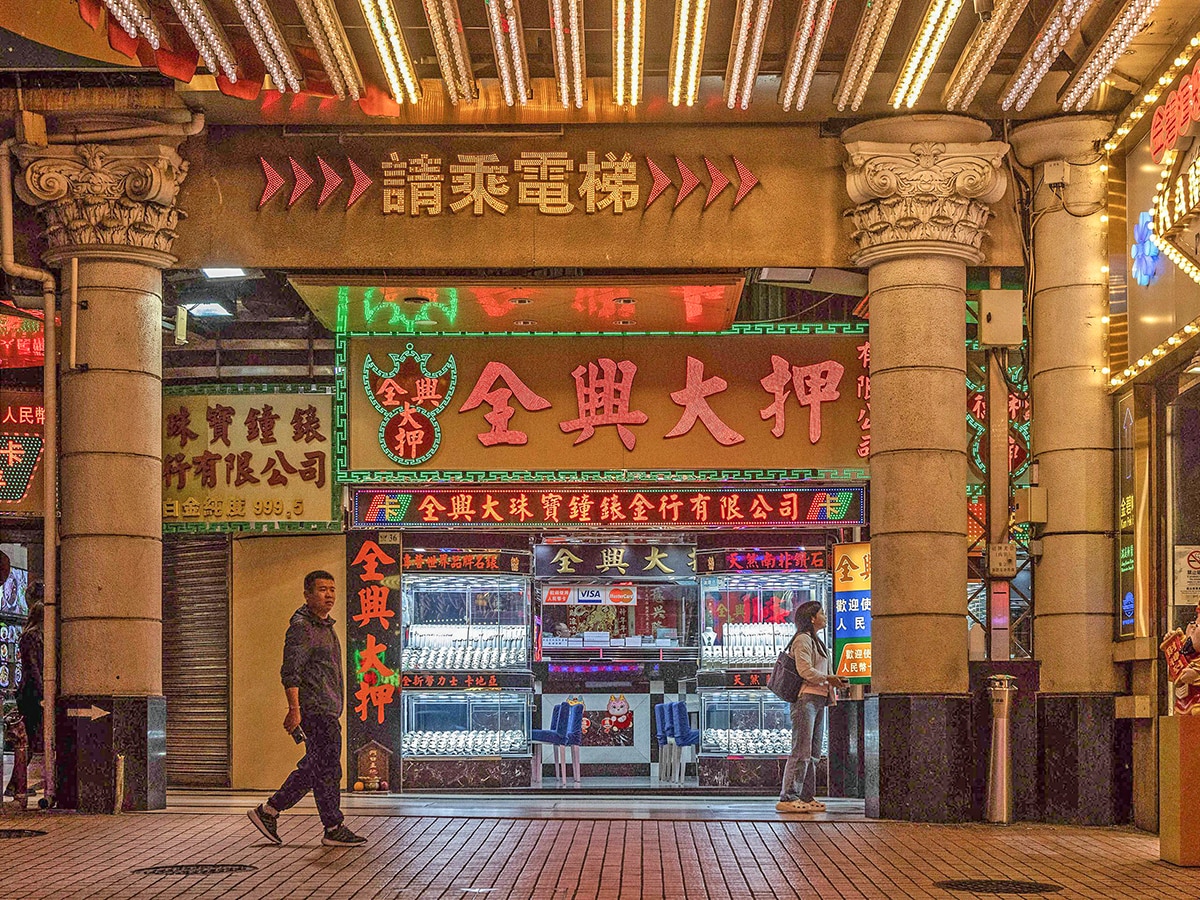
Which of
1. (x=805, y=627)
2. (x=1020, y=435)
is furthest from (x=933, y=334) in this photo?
(x=805, y=627)

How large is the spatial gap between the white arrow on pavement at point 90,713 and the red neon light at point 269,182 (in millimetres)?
4279

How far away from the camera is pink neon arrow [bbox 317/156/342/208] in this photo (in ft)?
45.4

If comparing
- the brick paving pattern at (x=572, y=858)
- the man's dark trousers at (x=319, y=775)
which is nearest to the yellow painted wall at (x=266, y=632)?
the brick paving pattern at (x=572, y=858)

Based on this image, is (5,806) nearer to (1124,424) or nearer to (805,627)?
(805,627)

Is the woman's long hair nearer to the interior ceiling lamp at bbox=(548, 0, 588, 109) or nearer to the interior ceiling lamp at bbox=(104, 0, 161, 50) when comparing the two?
the interior ceiling lamp at bbox=(548, 0, 588, 109)

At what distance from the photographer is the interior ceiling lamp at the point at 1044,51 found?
35.5 ft

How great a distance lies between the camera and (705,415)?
52.9ft

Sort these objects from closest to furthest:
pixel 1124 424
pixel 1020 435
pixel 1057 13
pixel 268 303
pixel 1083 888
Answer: pixel 1083 888 < pixel 1057 13 < pixel 1124 424 < pixel 1020 435 < pixel 268 303

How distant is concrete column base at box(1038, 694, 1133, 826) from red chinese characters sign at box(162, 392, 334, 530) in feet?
23.4

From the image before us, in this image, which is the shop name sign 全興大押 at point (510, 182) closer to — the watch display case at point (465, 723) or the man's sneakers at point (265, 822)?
the watch display case at point (465, 723)

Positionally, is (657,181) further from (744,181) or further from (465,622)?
(465,622)

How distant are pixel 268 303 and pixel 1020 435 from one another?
22.6 feet

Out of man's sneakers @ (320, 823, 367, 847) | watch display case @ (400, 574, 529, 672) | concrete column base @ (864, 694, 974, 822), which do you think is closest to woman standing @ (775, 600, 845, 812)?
concrete column base @ (864, 694, 974, 822)

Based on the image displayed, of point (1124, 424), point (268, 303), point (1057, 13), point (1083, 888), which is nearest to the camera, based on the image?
point (1083, 888)
